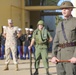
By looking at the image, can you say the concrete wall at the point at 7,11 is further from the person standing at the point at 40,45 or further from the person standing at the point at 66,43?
the person standing at the point at 66,43

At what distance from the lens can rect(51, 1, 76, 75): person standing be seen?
5836 millimetres

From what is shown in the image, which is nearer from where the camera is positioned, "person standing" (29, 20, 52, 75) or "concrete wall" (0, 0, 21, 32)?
"person standing" (29, 20, 52, 75)

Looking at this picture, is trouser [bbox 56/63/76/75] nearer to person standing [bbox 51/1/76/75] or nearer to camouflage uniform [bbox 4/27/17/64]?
→ person standing [bbox 51/1/76/75]

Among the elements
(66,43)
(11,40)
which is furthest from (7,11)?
(66,43)

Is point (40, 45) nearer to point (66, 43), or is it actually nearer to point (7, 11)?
point (66, 43)

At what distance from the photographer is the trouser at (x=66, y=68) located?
5.83 metres

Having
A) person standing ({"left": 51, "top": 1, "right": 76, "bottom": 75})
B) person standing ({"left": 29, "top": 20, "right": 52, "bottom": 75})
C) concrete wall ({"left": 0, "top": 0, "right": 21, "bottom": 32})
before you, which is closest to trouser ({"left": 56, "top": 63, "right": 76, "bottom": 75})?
person standing ({"left": 51, "top": 1, "right": 76, "bottom": 75})

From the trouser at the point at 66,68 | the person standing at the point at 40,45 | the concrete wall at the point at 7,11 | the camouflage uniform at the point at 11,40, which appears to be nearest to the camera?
the trouser at the point at 66,68

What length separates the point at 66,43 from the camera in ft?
19.3

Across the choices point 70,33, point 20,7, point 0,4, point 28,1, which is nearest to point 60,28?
point 70,33

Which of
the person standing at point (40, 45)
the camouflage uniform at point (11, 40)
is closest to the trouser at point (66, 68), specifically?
the person standing at point (40, 45)

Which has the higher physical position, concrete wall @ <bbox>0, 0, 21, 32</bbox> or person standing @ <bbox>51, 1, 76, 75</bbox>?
concrete wall @ <bbox>0, 0, 21, 32</bbox>

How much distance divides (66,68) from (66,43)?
1.43ft

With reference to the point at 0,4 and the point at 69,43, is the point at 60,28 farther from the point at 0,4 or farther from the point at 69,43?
the point at 0,4
